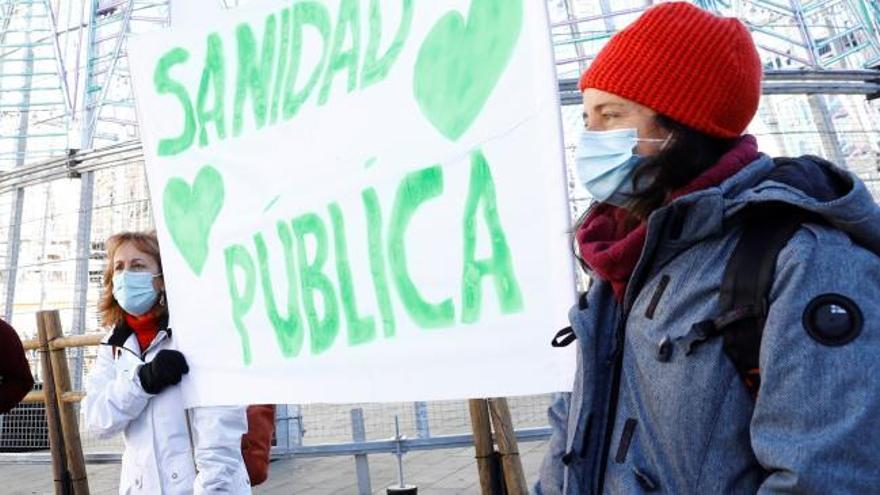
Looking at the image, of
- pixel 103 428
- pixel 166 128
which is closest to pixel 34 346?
pixel 103 428

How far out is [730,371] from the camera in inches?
42.6

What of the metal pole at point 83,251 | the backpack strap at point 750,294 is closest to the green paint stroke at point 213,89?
the backpack strap at point 750,294

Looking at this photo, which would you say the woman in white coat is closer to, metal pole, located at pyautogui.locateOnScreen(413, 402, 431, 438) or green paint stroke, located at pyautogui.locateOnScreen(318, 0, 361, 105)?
green paint stroke, located at pyautogui.locateOnScreen(318, 0, 361, 105)

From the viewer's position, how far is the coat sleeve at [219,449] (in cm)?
240

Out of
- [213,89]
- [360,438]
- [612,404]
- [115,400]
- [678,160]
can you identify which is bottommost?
[360,438]

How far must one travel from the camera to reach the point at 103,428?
261 centimetres

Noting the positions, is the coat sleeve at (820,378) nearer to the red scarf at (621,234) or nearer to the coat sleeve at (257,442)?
the red scarf at (621,234)

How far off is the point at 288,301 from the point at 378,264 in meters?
0.33

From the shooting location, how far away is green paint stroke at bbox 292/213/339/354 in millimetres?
2113

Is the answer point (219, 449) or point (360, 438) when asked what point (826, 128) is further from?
point (219, 449)

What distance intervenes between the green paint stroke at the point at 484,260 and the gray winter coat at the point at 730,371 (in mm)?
439

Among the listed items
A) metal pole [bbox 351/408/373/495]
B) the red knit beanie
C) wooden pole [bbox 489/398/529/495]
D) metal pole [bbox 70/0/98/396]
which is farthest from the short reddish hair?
metal pole [bbox 70/0/98/396]

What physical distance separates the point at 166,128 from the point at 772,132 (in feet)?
15.7

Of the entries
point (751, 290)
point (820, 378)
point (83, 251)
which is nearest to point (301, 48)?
point (751, 290)
